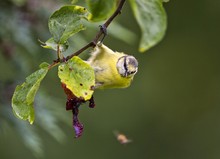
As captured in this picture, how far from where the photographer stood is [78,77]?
1.17m

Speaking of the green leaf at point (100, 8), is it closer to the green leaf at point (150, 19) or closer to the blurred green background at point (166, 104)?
the green leaf at point (150, 19)

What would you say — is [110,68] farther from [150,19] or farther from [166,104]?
[166,104]

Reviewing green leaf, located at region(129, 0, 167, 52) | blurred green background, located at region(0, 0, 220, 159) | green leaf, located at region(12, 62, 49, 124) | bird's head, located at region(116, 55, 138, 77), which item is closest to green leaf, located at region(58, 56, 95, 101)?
green leaf, located at region(12, 62, 49, 124)

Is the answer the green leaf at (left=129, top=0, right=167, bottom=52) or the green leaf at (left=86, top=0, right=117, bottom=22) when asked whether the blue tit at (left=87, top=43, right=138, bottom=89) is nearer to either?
the green leaf at (left=129, top=0, right=167, bottom=52)

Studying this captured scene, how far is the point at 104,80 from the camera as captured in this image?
1634mm

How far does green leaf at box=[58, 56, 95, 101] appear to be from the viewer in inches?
45.9

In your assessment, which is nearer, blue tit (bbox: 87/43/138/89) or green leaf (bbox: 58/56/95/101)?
green leaf (bbox: 58/56/95/101)

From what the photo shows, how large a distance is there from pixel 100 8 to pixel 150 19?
0.23 metres

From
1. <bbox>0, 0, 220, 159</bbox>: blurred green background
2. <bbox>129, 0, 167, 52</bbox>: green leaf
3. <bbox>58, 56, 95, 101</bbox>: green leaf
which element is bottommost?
<bbox>58, 56, 95, 101</bbox>: green leaf

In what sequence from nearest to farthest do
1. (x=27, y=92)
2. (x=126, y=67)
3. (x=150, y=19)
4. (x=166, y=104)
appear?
(x=27, y=92) < (x=150, y=19) < (x=126, y=67) < (x=166, y=104)

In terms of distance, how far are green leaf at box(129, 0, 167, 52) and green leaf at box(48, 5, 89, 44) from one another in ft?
0.59

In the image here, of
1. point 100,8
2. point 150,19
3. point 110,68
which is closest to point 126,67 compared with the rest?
point 110,68

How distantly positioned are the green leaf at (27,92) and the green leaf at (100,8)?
0.14 meters

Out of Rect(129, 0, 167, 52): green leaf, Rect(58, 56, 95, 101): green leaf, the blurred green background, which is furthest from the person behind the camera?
the blurred green background
